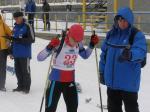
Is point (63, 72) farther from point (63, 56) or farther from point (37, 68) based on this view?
point (37, 68)

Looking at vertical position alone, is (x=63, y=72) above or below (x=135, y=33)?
below

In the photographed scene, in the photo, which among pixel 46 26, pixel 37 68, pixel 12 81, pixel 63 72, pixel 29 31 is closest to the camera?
pixel 63 72

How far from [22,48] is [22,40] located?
25 cm

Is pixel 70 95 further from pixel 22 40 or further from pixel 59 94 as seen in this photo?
pixel 22 40

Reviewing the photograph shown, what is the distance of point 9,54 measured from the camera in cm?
970

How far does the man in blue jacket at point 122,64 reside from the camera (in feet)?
17.8

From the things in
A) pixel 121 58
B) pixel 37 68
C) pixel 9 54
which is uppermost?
pixel 121 58

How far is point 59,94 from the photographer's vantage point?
6.17 m

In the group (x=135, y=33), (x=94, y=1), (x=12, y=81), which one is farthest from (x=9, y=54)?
(x=94, y=1)

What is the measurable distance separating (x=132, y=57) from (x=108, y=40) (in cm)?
57

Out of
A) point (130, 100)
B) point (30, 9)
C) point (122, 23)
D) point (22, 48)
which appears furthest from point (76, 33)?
point (30, 9)

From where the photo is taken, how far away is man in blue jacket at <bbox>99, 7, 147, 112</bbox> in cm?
543

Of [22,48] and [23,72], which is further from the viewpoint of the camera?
[23,72]

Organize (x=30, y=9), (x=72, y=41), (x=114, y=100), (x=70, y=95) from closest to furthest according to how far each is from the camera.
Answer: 1. (x=114, y=100)
2. (x=72, y=41)
3. (x=70, y=95)
4. (x=30, y=9)
